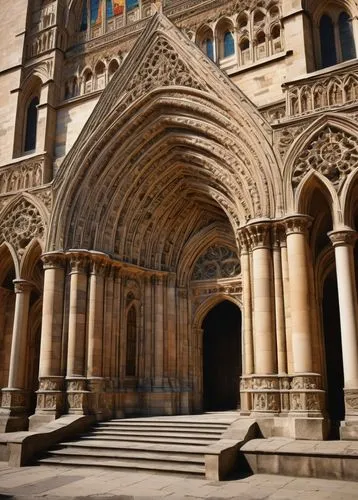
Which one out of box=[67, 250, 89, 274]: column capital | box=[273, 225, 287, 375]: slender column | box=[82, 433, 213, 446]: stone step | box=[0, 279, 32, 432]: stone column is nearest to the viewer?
box=[82, 433, 213, 446]: stone step

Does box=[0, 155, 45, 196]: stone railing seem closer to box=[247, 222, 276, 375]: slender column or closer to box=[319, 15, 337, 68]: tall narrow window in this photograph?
box=[247, 222, 276, 375]: slender column

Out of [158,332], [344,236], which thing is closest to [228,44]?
[344,236]

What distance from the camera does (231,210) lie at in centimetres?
1653

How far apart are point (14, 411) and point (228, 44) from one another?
1391 centimetres

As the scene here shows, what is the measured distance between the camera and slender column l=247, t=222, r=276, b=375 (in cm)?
1289

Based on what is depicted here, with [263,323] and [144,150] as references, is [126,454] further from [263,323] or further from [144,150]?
[144,150]

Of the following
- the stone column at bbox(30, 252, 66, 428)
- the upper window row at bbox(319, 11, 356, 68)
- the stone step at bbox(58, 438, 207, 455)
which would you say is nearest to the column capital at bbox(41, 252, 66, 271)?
the stone column at bbox(30, 252, 66, 428)

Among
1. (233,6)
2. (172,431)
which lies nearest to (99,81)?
(233,6)

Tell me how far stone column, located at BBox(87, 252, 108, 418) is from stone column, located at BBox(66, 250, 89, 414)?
190 mm

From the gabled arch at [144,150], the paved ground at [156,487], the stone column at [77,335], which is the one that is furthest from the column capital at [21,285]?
the paved ground at [156,487]

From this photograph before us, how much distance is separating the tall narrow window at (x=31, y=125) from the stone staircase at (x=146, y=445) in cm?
1102

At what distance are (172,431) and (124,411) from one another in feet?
11.2

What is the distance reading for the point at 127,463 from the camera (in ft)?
38.0

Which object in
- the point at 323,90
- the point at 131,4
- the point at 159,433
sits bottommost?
the point at 159,433
